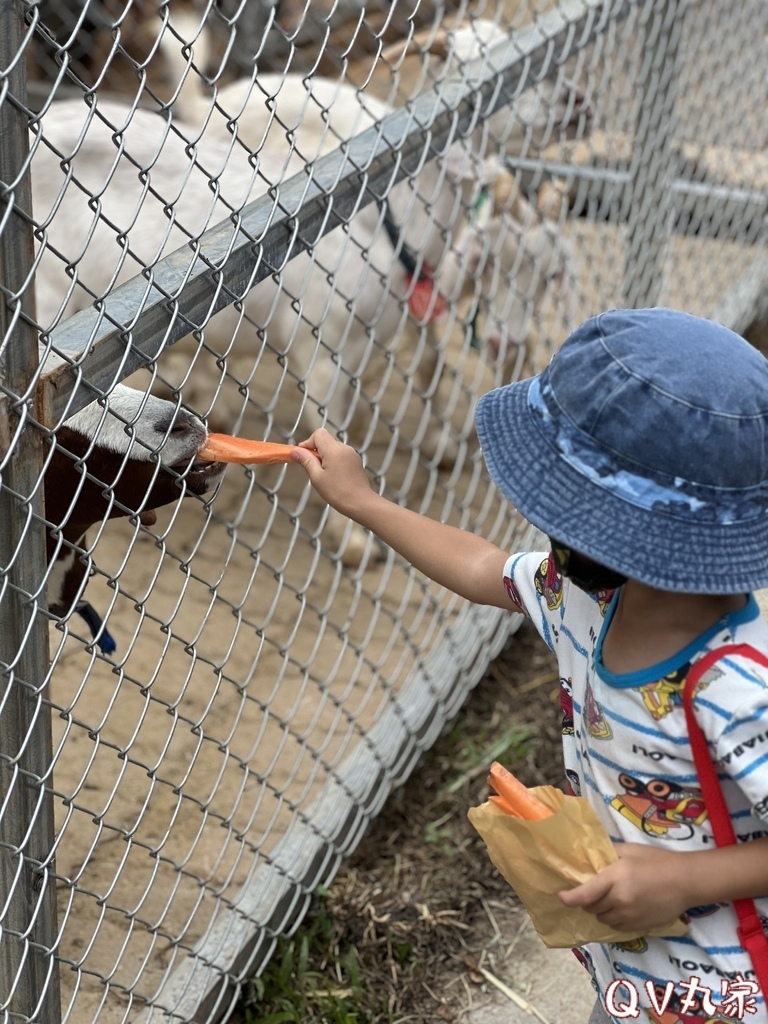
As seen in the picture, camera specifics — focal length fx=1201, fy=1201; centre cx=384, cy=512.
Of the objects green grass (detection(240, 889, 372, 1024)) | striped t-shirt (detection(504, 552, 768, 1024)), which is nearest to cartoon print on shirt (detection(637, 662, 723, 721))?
striped t-shirt (detection(504, 552, 768, 1024))

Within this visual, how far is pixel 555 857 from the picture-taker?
4.42ft

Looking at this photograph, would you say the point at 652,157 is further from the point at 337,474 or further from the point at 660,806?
the point at 660,806

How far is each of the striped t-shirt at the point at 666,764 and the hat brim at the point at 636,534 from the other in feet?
0.43

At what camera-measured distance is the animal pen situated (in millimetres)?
1608

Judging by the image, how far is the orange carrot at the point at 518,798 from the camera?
54.6 inches

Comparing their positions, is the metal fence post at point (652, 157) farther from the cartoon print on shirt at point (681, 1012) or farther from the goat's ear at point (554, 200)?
the cartoon print on shirt at point (681, 1012)

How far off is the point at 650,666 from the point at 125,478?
0.89 metres

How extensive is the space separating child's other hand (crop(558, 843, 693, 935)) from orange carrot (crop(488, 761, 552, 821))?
3.9 inches

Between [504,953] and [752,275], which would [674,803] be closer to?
[504,953]

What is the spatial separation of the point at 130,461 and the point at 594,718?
80 centimetres

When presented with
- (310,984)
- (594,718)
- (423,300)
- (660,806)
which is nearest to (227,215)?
(423,300)

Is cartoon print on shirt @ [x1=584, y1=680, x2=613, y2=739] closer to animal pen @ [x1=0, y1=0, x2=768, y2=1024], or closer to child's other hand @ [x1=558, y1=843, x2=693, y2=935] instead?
child's other hand @ [x1=558, y1=843, x2=693, y2=935]

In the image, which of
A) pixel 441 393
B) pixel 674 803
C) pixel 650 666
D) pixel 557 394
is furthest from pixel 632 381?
pixel 441 393

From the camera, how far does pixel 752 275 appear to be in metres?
5.16
